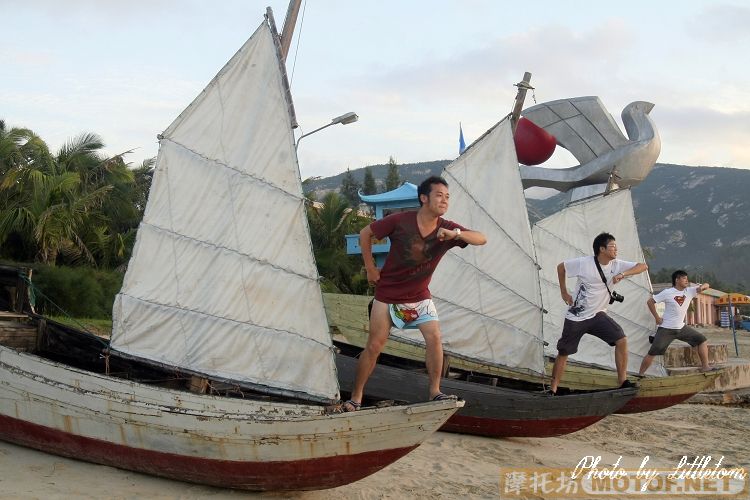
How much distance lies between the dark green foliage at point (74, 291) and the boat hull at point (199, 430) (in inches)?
413

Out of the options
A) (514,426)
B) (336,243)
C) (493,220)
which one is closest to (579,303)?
(514,426)

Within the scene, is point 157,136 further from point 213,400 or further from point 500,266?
point 500,266

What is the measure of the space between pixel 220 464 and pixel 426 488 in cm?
197

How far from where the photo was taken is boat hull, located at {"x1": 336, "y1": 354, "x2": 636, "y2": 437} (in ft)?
31.0

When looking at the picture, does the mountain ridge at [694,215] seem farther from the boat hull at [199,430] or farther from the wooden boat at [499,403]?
the boat hull at [199,430]

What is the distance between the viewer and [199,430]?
6582mm

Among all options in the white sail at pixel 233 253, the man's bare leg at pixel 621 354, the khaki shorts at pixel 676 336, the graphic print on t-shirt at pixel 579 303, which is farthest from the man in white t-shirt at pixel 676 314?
the white sail at pixel 233 253

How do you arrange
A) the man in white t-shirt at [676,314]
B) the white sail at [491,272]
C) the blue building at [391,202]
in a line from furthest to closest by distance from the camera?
the blue building at [391,202] → the man in white t-shirt at [676,314] → the white sail at [491,272]

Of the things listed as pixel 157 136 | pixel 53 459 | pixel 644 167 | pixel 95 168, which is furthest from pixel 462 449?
pixel 95 168

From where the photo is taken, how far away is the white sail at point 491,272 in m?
11.4

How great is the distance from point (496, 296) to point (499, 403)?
94.6 inches

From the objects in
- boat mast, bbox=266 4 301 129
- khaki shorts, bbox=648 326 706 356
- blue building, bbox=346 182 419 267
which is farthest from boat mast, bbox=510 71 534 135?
blue building, bbox=346 182 419 267

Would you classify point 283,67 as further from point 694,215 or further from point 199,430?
point 694,215

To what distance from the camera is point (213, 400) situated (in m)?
7.23
